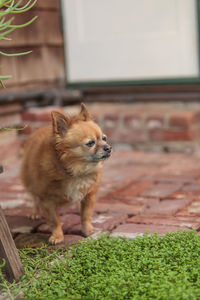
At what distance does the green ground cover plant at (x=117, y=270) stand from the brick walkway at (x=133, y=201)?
0.73ft

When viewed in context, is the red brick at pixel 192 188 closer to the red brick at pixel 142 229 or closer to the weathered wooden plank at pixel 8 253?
the red brick at pixel 142 229

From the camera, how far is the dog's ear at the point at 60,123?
3.11 m

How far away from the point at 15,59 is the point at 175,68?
1854mm

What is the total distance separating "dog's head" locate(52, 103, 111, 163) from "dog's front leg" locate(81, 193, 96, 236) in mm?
307

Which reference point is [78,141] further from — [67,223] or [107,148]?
[67,223]

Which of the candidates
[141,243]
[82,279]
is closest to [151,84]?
[141,243]

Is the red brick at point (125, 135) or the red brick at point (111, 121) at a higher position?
the red brick at point (111, 121)

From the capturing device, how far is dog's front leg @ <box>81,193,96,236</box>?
331 cm

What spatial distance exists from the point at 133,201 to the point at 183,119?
6.22 feet

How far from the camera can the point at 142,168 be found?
17.0ft

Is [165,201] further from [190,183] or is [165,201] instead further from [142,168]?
[142,168]

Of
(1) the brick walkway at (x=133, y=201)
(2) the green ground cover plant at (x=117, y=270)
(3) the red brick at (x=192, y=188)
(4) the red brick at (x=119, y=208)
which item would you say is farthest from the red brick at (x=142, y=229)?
(3) the red brick at (x=192, y=188)

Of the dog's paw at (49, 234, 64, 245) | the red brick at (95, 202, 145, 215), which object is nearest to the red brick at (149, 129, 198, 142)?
the red brick at (95, 202, 145, 215)

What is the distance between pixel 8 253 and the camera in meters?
2.69
